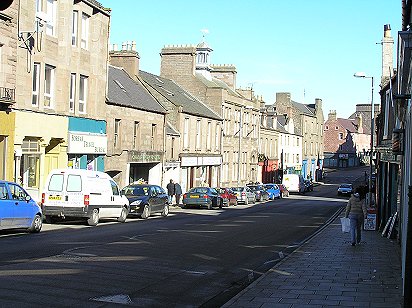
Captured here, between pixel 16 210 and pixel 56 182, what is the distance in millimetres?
5008

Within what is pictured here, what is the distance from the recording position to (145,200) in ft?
99.7

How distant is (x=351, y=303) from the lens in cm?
1032

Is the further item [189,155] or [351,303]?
[189,155]

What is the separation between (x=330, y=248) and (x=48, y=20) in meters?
18.8

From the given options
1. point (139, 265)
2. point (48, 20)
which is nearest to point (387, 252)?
point (139, 265)

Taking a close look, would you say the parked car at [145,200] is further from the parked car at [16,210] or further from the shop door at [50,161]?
the parked car at [16,210]

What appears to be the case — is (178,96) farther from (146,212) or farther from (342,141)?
(342,141)

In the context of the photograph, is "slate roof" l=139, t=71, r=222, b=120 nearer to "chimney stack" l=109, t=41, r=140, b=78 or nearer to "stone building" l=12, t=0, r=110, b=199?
"chimney stack" l=109, t=41, r=140, b=78

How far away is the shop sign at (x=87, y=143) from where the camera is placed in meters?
33.0

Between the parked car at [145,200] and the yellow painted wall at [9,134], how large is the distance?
17.4 ft

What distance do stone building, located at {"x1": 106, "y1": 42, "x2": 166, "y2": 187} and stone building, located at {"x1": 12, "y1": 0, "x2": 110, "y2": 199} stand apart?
189cm

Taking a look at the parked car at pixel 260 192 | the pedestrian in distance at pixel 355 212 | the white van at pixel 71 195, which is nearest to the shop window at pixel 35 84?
the white van at pixel 71 195

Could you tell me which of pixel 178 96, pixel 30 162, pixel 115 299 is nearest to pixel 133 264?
pixel 115 299

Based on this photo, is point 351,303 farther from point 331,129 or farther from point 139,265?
point 331,129
